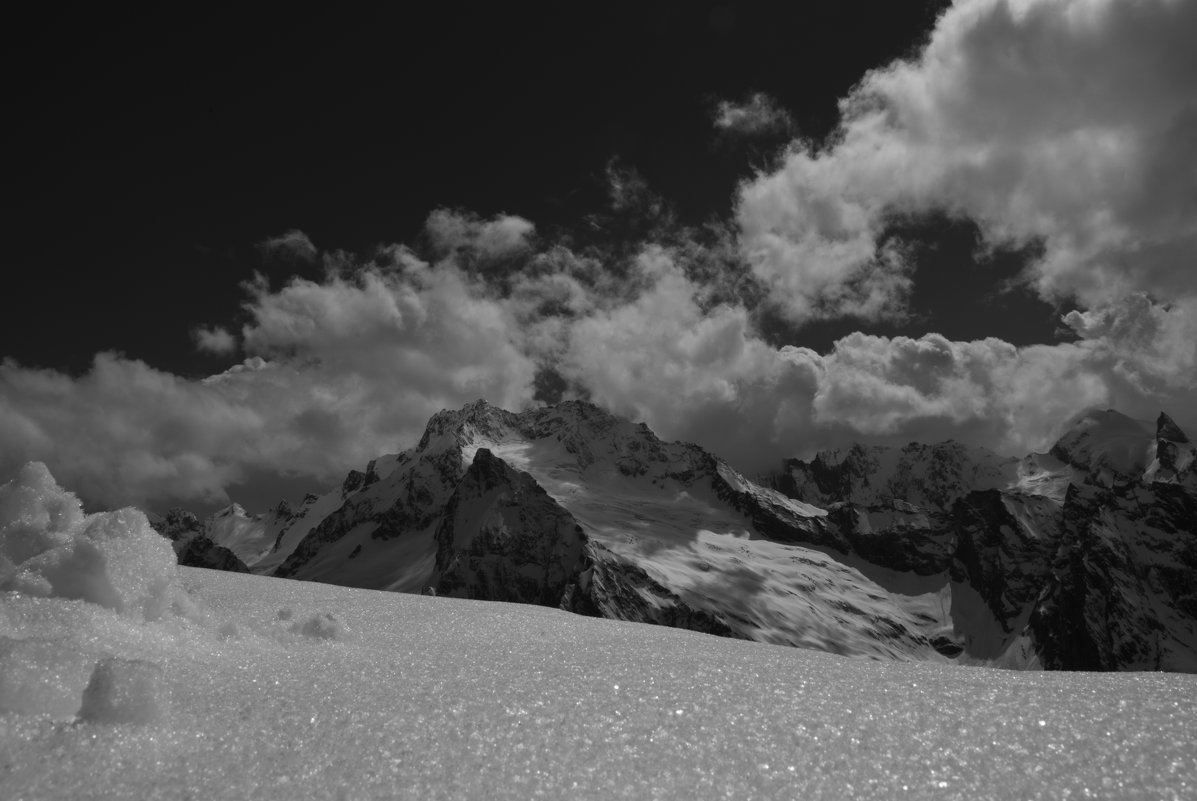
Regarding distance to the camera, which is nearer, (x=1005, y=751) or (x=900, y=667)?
(x=1005, y=751)

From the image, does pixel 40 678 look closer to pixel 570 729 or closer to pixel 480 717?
pixel 480 717

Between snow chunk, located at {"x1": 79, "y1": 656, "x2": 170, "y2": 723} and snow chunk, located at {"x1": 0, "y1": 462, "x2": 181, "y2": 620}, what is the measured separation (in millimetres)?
2298

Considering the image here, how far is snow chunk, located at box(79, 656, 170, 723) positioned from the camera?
16.9 ft

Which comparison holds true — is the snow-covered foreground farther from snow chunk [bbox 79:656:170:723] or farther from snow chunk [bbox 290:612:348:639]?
snow chunk [bbox 290:612:348:639]

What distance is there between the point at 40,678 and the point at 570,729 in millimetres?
3650

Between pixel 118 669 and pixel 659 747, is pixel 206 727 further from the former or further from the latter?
pixel 659 747

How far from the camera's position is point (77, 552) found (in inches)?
285

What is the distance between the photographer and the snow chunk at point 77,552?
23.5 feet

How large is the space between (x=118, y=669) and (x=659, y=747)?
3.82 m

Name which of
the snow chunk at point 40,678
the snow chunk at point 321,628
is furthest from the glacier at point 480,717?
the snow chunk at point 321,628

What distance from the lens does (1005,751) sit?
531 centimetres

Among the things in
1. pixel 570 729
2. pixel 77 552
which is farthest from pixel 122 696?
pixel 570 729

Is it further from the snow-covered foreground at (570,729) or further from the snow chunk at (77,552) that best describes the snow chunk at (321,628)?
the snow chunk at (77,552)

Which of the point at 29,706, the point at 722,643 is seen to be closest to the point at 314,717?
the point at 29,706
